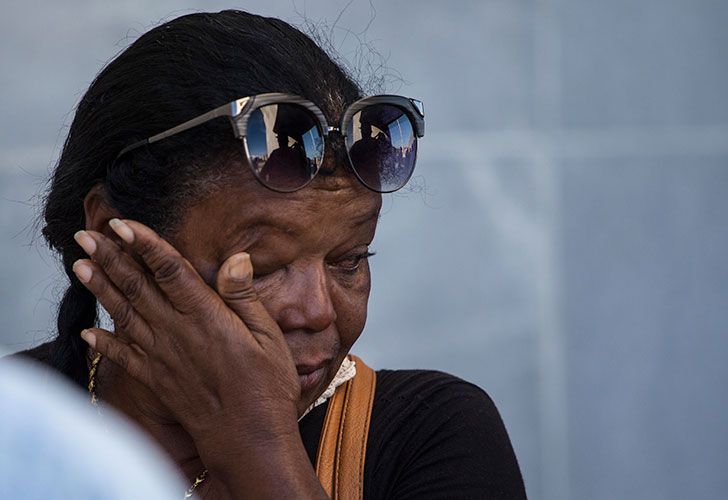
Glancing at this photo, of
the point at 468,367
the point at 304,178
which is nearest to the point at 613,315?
the point at 468,367

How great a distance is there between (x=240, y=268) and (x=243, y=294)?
5cm

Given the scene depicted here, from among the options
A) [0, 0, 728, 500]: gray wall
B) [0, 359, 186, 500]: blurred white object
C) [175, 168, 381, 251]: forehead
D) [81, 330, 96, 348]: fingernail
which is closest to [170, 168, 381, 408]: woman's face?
[175, 168, 381, 251]: forehead

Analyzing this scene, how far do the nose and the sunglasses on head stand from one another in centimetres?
16

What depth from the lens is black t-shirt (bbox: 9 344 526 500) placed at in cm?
202

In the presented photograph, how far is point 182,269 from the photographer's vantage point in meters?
1.74

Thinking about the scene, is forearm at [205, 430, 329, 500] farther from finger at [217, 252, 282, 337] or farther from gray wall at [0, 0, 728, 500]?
gray wall at [0, 0, 728, 500]

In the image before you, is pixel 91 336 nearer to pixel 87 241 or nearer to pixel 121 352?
pixel 121 352

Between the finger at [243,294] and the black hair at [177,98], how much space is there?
0.18 m

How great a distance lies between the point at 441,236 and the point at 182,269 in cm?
208

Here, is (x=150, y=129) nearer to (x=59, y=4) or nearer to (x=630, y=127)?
(x=59, y=4)

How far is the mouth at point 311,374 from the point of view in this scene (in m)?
1.93

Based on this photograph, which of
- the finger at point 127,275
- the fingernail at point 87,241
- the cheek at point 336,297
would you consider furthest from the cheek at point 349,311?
the fingernail at point 87,241

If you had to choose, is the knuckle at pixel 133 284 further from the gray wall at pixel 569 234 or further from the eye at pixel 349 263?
the gray wall at pixel 569 234

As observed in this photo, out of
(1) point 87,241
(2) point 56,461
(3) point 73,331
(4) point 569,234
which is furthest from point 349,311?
(4) point 569,234
